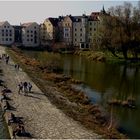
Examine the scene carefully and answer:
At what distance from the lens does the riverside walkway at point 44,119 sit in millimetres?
28609

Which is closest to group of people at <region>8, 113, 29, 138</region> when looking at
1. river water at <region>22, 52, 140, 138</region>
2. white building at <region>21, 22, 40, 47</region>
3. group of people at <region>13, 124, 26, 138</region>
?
group of people at <region>13, 124, 26, 138</region>

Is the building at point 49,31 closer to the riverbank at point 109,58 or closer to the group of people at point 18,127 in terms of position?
the riverbank at point 109,58

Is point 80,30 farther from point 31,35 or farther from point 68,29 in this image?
point 31,35

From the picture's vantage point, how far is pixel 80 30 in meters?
138

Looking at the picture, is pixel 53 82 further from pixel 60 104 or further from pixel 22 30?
pixel 22 30

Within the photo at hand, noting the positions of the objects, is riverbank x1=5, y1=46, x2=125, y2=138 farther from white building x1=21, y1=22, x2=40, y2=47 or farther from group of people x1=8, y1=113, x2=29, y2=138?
white building x1=21, y1=22, x2=40, y2=47

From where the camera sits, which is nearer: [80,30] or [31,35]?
[80,30]

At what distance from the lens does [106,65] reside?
83.6 m

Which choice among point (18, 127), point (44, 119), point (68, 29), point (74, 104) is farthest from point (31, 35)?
point (18, 127)

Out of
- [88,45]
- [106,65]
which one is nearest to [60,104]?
[106,65]

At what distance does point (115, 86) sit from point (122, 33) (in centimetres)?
3701

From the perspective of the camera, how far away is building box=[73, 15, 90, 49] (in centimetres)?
13534

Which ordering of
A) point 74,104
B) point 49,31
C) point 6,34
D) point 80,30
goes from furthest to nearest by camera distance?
point 6,34
point 49,31
point 80,30
point 74,104

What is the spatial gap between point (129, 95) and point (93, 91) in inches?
191
